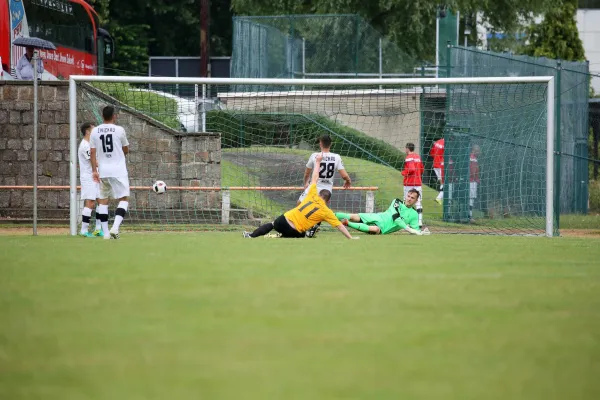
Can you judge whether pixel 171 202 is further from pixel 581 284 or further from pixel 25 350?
pixel 25 350

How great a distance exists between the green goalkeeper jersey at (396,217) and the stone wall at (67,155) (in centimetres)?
444

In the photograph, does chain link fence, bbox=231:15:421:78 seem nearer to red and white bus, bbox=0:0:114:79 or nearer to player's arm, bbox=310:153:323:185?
red and white bus, bbox=0:0:114:79

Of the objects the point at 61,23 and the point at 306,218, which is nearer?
the point at 306,218

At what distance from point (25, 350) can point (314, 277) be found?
3731 millimetres

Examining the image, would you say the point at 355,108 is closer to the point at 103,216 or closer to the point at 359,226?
the point at 359,226

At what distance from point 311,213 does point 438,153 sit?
6493 millimetres

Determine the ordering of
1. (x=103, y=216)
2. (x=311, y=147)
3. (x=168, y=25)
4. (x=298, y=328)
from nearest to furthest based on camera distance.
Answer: (x=298, y=328)
(x=103, y=216)
(x=311, y=147)
(x=168, y=25)

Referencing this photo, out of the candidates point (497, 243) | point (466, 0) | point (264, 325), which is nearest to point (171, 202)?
point (497, 243)

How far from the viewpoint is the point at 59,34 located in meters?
28.1

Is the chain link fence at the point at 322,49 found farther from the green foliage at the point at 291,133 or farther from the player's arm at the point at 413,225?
the player's arm at the point at 413,225

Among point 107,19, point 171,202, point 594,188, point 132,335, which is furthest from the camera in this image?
point 107,19

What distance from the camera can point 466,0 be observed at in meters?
35.3

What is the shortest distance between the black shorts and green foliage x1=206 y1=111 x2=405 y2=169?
5288mm

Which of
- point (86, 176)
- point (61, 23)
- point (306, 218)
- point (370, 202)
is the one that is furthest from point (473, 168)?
point (61, 23)
